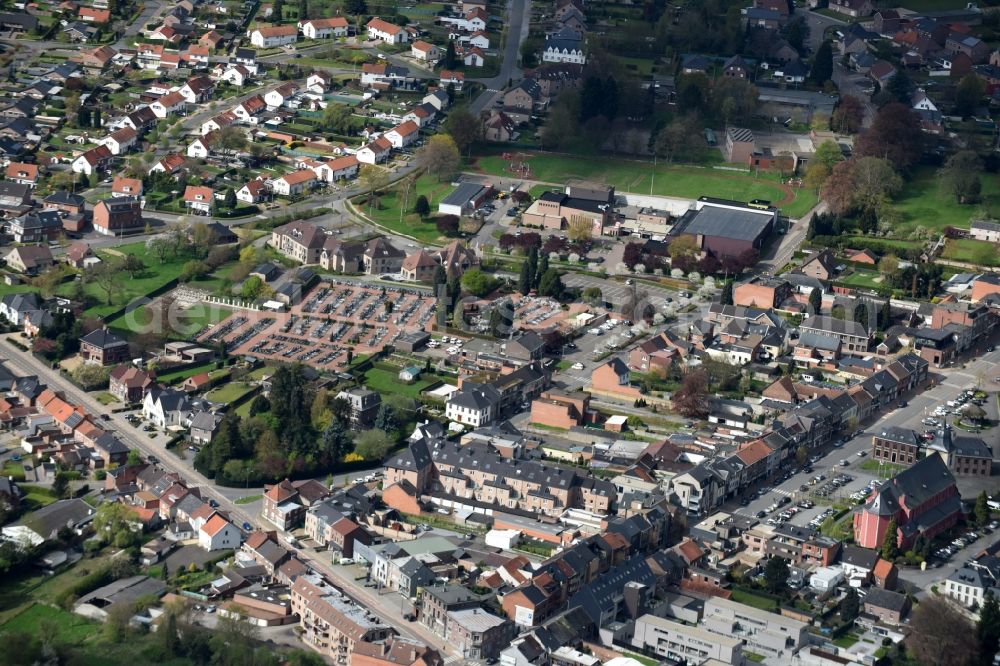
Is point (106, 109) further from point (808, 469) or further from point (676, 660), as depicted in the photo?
point (676, 660)

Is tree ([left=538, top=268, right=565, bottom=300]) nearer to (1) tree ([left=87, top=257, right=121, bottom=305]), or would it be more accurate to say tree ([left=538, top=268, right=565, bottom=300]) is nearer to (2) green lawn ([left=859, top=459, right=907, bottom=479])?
(1) tree ([left=87, top=257, right=121, bottom=305])

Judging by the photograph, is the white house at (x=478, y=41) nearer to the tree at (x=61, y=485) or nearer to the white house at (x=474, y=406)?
the white house at (x=474, y=406)

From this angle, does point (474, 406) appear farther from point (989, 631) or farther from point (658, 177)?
point (658, 177)

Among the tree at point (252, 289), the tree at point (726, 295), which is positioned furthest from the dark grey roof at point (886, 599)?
the tree at point (252, 289)

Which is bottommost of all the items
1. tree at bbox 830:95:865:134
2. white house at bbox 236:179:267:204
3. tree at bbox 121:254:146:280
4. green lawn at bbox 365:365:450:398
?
tree at bbox 121:254:146:280

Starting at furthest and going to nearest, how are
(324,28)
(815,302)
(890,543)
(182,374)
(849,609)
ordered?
(324,28) < (815,302) < (182,374) < (890,543) < (849,609)

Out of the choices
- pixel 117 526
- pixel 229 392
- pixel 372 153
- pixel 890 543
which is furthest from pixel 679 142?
pixel 117 526

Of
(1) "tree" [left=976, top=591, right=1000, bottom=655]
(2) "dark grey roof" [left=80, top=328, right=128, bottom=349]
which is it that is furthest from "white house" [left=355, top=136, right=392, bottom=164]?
(1) "tree" [left=976, top=591, right=1000, bottom=655]

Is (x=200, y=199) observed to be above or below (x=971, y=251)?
below
